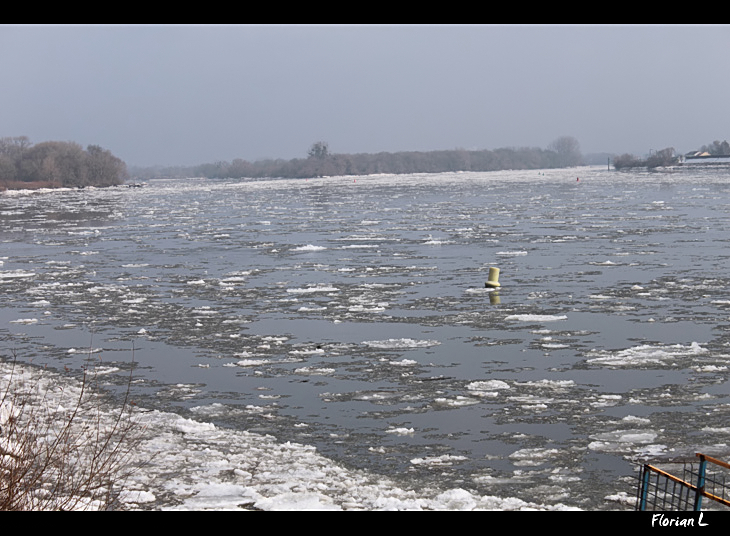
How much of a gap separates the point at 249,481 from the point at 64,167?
13143cm

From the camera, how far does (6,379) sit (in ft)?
32.2

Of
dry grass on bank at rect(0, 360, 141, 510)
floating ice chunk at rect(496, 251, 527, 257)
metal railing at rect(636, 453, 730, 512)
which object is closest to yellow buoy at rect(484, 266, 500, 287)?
floating ice chunk at rect(496, 251, 527, 257)

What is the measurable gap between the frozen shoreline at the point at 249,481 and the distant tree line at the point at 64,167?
116 m

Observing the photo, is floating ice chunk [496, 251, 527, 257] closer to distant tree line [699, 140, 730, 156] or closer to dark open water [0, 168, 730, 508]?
dark open water [0, 168, 730, 508]

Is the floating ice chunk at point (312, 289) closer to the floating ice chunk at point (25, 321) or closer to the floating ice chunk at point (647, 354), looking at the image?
the floating ice chunk at point (25, 321)

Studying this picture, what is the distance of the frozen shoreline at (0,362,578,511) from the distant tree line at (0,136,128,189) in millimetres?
116057

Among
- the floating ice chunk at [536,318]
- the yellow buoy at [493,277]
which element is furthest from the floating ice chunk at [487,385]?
the yellow buoy at [493,277]

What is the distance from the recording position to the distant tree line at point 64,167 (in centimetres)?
12412

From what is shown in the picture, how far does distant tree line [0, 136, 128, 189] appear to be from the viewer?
124125 millimetres
